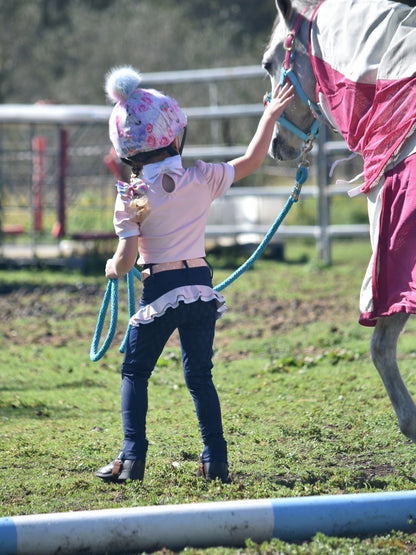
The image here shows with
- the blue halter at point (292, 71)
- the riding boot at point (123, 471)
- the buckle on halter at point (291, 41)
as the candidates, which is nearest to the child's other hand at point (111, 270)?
the riding boot at point (123, 471)

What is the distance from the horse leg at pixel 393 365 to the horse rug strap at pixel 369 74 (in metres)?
0.53

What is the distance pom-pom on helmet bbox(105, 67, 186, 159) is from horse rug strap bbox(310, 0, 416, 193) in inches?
25.4

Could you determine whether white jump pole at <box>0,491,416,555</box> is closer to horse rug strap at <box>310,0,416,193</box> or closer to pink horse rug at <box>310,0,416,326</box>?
pink horse rug at <box>310,0,416,326</box>

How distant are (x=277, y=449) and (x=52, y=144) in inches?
600

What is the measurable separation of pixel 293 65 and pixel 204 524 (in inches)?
78.4

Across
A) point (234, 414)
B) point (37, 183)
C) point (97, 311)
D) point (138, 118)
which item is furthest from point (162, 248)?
point (37, 183)

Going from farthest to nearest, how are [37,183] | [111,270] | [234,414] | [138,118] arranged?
[37,183] → [234,414] → [111,270] → [138,118]

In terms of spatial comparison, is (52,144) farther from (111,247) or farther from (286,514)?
(286,514)

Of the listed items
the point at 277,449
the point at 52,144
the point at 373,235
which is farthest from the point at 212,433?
the point at 52,144

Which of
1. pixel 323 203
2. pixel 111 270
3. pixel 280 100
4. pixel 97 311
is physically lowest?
pixel 97 311

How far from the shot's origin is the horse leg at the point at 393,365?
3.22 m

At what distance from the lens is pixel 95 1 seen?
1222 inches

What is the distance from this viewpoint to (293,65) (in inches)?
142

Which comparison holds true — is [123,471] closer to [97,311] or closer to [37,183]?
[97,311]
